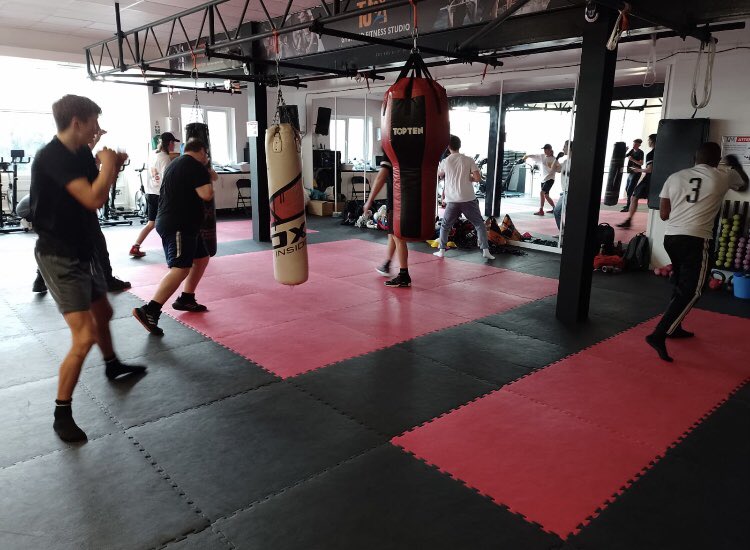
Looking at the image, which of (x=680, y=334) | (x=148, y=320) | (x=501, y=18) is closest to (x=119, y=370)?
(x=148, y=320)

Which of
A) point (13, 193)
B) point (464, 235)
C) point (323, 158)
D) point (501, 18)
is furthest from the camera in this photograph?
point (323, 158)

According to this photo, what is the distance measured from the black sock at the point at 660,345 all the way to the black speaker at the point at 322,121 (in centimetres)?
938

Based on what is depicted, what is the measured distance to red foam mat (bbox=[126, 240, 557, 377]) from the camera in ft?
12.2

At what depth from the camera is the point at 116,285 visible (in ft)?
16.6

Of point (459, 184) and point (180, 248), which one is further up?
point (459, 184)

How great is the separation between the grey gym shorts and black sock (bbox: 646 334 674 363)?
3480 mm

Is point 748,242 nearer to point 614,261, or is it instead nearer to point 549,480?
point 614,261

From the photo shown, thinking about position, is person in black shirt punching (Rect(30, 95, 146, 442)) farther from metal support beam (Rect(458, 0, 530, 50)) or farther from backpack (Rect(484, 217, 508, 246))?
backpack (Rect(484, 217, 508, 246))

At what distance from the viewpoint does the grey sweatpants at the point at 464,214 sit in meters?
6.45

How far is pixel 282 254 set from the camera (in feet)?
11.5

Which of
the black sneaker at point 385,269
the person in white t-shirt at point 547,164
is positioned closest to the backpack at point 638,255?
the black sneaker at point 385,269

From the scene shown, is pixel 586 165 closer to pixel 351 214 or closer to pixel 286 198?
pixel 286 198

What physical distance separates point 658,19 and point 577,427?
276 cm

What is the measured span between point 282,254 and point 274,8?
180 inches
